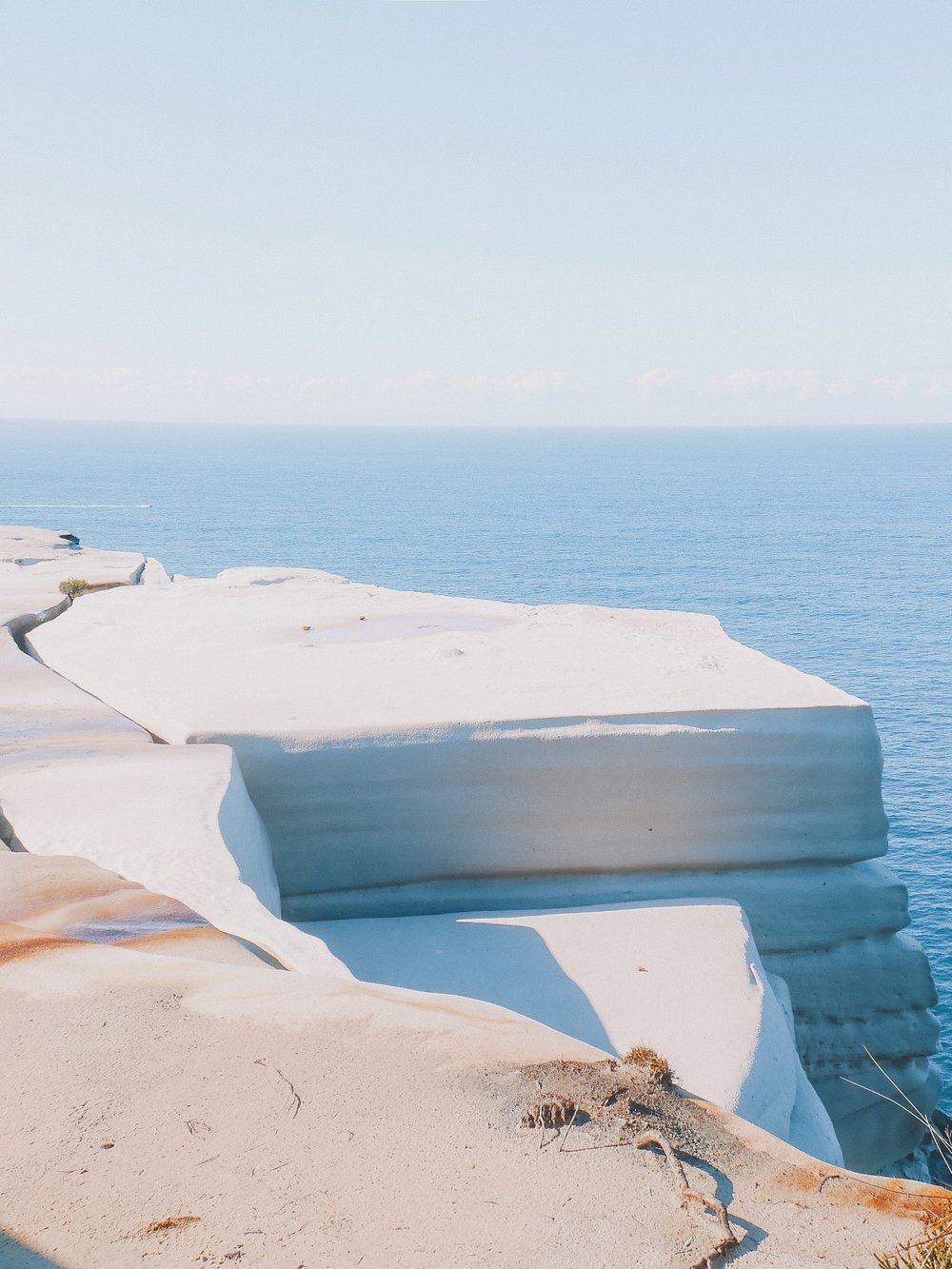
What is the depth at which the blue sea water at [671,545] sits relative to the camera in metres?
37.7

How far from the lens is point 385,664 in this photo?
1756cm

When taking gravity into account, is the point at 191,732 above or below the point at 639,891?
above

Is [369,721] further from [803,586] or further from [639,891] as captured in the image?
[803,586]

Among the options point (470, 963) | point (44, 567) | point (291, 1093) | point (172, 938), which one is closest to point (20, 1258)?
point (291, 1093)

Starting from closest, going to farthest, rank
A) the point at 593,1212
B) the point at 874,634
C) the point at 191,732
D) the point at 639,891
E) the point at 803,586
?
the point at 593,1212
the point at 191,732
the point at 639,891
the point at 874,634
the point at 803,586

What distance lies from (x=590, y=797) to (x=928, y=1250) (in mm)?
10651

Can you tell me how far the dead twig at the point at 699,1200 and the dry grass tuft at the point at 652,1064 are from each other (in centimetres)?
41

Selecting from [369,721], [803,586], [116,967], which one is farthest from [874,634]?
[116,967]

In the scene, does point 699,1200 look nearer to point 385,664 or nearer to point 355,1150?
point 355,1150

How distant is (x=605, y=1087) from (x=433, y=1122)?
834mm

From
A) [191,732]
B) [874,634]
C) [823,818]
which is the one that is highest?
[191,732]

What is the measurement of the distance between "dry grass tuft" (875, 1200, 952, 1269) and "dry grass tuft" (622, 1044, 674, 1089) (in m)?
1.24

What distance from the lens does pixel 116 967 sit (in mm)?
6418

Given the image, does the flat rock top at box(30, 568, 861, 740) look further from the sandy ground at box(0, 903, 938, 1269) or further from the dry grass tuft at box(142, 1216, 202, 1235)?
the dry grass tuft at box(142, 1216, 202, 1235)
